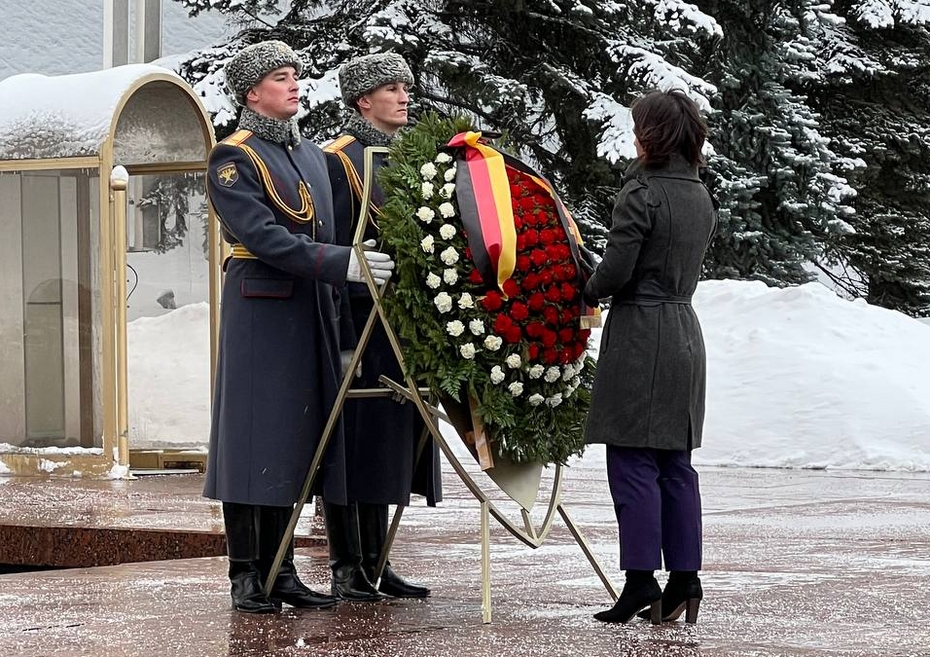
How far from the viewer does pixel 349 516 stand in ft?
17.1

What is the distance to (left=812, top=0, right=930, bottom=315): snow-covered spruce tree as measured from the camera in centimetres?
2194

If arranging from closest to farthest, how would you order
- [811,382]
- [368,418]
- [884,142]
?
1. [368,418]
2. [811,382]
3. [884,142]

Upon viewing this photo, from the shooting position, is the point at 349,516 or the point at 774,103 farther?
the point at 774,103

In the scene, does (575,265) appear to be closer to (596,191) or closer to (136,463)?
(136,463)

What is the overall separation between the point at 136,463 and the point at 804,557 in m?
5.46

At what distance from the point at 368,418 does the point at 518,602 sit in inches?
29.7

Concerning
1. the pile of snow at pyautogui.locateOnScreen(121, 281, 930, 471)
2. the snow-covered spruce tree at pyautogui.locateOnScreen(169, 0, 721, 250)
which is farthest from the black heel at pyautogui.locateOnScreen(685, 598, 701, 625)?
the snow-covered spruce tree at pyautogui.locateOnScreen(169, 0, 721, 250)

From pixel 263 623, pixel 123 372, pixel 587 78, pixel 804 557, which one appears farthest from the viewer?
pixel 587 78

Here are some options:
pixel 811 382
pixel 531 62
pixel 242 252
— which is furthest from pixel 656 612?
pixel 531 62

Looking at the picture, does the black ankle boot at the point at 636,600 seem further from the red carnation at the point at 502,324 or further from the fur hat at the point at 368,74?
the fur hat at the point at 368,74

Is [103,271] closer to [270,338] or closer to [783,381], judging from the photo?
[270,338]

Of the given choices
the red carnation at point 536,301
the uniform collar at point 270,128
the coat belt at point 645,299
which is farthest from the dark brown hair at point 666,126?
the uniform collar at point 270,128

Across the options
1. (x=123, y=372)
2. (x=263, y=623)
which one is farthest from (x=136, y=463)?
(x=263, y=623)

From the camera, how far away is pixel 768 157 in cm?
2008
